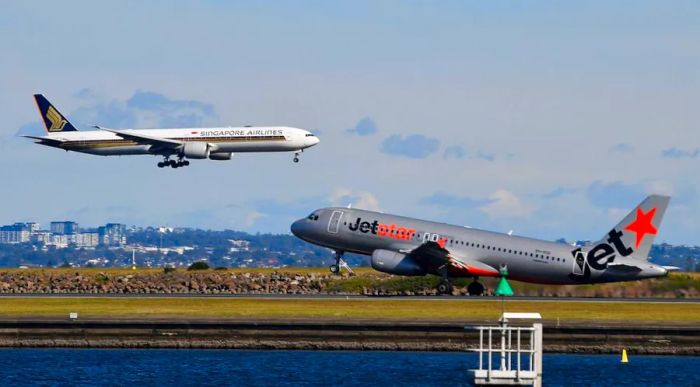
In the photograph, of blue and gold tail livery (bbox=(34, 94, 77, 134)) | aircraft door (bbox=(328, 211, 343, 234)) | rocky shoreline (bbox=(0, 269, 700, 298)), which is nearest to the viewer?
rocky shoreline (bbox=(0, 269, 700, 298))

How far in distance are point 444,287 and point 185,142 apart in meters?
43.7

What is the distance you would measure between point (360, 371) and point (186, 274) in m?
37.6

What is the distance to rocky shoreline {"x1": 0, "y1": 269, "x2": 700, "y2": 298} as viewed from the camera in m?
71.9

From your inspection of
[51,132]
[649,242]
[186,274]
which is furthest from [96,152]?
[649,242]

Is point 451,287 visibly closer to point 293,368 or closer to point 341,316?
point 341,316

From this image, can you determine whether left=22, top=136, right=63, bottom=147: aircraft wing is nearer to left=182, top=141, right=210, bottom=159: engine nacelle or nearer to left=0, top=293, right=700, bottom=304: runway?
left=182, top=141, right=210, bottom=159: engine nacelle

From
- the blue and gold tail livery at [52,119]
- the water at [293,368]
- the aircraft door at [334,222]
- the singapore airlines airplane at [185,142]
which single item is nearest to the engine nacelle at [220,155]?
the singapore airlines airplane at [185,142]

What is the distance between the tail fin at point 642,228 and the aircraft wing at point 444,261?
21.2 feet

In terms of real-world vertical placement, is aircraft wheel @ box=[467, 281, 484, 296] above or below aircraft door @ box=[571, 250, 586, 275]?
below

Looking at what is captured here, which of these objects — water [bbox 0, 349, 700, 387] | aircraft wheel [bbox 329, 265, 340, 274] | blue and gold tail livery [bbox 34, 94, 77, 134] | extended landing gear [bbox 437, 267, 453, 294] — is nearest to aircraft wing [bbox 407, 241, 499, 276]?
extended landing gear [bbox 437, 267, 453, 294]

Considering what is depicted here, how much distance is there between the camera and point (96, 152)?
382 ft

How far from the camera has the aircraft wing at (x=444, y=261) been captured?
230 feet

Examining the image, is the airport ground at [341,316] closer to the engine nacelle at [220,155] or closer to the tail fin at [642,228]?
the tail fin at [642,228]

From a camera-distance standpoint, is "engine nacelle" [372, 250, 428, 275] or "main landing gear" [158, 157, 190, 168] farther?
"main landing gear" [158, 157, 190, 168]
